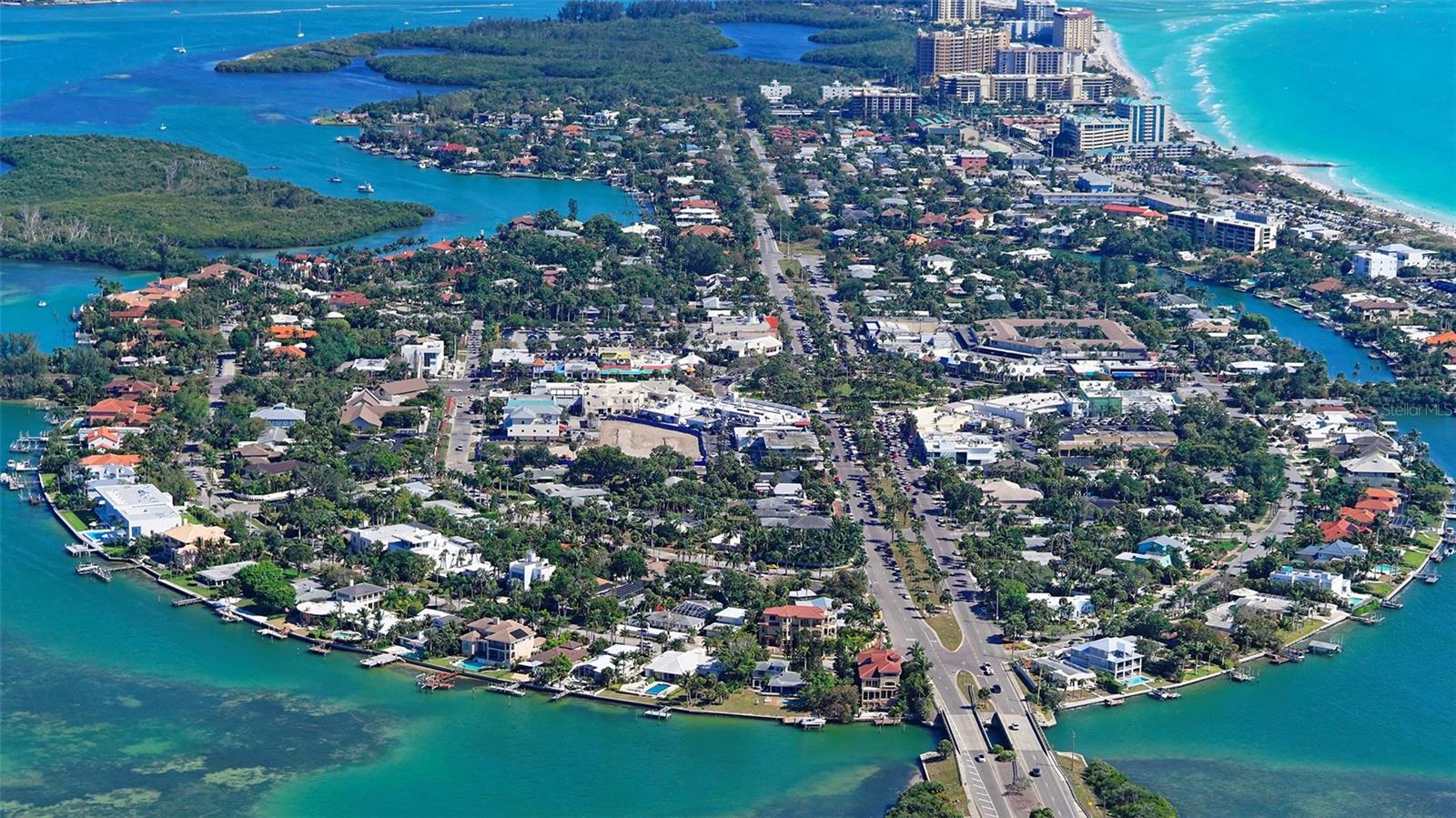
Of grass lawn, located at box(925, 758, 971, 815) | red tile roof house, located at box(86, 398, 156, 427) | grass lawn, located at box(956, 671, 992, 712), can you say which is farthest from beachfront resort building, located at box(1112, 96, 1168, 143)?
grass lawn, located at box(925, 758, 971, 815)

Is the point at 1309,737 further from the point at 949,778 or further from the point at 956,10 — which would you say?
the point at 956,10

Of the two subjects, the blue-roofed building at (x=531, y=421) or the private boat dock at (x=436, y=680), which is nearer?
the private boat dock at (x=436, y=680)

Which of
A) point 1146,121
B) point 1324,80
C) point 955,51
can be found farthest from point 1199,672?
point 955,51

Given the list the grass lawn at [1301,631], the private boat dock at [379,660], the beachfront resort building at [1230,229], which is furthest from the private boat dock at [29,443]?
the beachfront resort building at [1230,229]

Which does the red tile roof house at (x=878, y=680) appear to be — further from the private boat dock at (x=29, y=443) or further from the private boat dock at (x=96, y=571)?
the private boat dock at (x=29, y=443)

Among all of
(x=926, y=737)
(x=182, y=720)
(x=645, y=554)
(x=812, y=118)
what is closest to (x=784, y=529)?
(x=645, y=554)

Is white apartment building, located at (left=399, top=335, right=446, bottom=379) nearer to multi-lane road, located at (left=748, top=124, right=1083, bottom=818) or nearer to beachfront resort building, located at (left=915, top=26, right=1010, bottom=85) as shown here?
multi-lane road, located at (left=748, top=124, right=1083, bottom=818)
